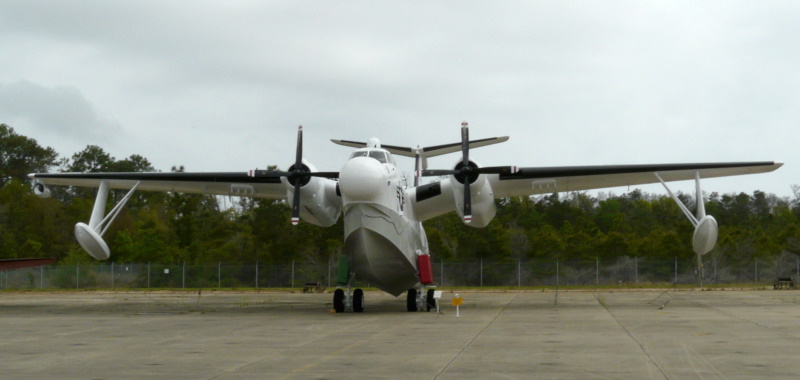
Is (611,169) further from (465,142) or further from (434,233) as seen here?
(434,233)

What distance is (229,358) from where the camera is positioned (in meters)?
11.1

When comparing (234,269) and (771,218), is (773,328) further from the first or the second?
(771,218)

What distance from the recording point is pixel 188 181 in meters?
24.4

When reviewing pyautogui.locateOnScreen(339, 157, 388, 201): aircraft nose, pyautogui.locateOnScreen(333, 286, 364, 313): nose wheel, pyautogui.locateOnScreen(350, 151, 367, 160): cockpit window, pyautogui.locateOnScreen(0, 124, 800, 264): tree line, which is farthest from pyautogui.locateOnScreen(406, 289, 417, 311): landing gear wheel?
pyautogui.locateOnScreen(0, 124, 800, 264): tree line

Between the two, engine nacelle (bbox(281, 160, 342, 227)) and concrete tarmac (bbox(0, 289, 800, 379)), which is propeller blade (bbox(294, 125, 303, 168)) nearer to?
engine nacelle (bbox(281, 160, 342, 227))

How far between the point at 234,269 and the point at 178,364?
123 feet

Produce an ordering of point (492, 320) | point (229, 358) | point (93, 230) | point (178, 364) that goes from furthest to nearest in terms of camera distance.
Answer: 1. point (93, 230)
2. point (492, 320)
3. point (229, 358)
4. point (178, 364)

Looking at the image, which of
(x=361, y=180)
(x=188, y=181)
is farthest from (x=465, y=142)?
(x=188, y=181)

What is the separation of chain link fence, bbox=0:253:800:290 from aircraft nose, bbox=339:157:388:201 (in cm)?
2559

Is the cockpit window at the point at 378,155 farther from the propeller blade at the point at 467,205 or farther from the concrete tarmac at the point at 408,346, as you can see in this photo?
the concrete tarmac at the point at 408,346

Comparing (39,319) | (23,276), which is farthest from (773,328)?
(23,276)

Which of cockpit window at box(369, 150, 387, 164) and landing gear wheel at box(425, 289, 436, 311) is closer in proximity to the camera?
cockpit window at box(369, 150, 387, 164)

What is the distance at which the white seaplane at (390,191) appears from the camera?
20391 mm

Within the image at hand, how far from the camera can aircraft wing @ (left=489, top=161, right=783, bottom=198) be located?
22344 millimetres
